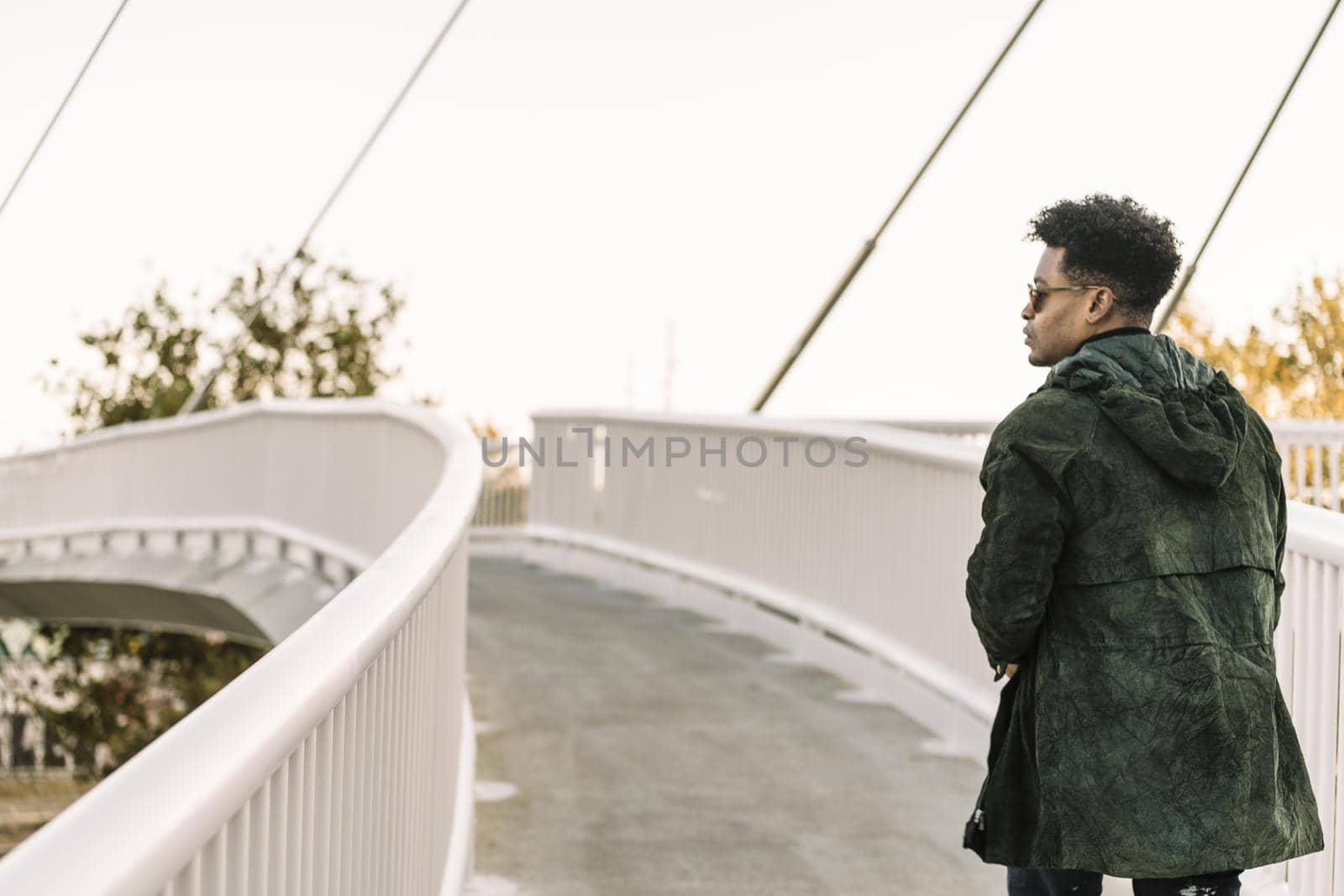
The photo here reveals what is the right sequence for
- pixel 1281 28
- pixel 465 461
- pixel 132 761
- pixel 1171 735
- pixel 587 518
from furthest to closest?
pixel 1281 28 → pixel 587 518 → pixel 465 461 → pixel 1171 735 → pixel 132 761

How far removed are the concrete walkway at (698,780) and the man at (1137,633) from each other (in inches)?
103

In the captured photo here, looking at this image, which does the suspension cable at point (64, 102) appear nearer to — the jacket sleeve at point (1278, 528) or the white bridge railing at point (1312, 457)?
the white bridge railing at point (1312, 457)

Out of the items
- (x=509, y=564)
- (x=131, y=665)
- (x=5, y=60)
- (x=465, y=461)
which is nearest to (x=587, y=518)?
(x=509, y=564)

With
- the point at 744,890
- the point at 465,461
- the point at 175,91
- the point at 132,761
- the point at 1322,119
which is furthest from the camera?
the point at 175,91

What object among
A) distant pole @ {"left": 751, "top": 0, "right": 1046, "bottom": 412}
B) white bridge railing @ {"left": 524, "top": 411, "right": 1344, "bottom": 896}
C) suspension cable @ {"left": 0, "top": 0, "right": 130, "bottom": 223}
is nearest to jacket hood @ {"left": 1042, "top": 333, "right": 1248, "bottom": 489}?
white bridge railing @ {"left": 524, "top": 411, "right": 1344, "bottom": 896}

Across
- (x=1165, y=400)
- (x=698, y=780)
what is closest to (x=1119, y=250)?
(x=1165, y=400)

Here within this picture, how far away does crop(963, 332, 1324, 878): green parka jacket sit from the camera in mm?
2574

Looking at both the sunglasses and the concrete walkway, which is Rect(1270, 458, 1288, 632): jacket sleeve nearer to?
the sunglasses

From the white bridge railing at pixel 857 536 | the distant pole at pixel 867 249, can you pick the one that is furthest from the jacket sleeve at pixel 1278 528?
the distant pole at pixel 867 249

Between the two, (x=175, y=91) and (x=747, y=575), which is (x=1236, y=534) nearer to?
(x=747, y=575)

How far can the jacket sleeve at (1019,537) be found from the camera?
102 inches

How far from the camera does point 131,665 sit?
30.0 metres

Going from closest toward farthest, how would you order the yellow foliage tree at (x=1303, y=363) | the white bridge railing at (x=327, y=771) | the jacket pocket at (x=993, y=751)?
the white bridge railing at (x=327, y=771) → the jacket pocket at (x=993, y=751) → the yellow foliage tree at (x=1303, y=363)

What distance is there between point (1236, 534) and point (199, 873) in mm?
1765
